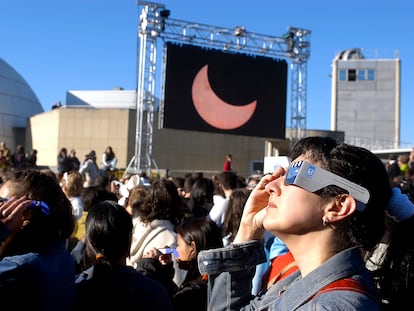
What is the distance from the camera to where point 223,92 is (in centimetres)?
1639

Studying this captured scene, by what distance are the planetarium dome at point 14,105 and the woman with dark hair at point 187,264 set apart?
35085 millimetres

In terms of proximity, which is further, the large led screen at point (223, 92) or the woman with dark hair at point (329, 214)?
the large led screen at point (223, 92)

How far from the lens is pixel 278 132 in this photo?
17406 millimetres

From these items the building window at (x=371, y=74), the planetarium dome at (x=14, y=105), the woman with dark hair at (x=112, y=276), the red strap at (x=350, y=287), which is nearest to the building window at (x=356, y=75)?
the building window at (x=371, y=74)

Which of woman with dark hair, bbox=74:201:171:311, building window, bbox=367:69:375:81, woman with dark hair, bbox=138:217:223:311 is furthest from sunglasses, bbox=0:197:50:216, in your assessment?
building window, bbox=367:69:375:81

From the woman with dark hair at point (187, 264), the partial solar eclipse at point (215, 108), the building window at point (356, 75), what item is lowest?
the woman with dark hair at point (187, 264)

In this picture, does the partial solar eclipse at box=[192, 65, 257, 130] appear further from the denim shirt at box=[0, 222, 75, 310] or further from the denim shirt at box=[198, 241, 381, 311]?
the denim shirt at box=[198, 241, 381, 311]

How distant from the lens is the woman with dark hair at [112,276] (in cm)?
213

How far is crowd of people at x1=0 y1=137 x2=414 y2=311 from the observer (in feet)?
4.68

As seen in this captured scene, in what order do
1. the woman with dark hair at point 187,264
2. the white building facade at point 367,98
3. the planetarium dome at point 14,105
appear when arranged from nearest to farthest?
the woman with dark hair at point 187,264 → the planetarium dome at point 14,105 → the white building facade at point 367,98

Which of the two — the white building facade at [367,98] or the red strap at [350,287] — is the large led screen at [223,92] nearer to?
the red strap at [350,287]

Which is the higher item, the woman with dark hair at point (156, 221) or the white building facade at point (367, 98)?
the white building facade at point (367, 98)

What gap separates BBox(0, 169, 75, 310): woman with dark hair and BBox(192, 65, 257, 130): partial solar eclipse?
1370cm

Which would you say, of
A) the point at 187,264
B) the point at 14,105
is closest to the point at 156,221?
the point at 187,264
